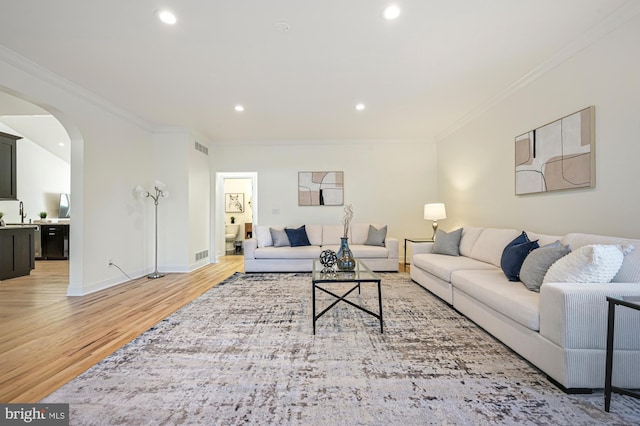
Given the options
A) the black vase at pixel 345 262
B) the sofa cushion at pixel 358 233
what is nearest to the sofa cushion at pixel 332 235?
the sofa cushion at pixel 358 233

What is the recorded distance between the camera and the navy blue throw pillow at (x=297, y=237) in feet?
17.5

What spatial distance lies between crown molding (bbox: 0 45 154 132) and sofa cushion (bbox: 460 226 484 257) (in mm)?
5525

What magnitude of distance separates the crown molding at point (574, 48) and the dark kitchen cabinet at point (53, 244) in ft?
30.3

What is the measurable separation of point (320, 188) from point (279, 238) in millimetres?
1501

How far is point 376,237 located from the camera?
5.32 m

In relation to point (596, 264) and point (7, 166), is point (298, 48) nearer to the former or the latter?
point (596, 264)

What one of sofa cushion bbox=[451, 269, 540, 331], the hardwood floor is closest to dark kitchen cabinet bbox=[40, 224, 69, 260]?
the hardwood floor

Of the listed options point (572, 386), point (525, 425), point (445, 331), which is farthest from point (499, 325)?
point (525, 425)

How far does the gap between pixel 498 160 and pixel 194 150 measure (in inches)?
207

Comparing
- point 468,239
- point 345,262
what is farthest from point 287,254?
point 468,239

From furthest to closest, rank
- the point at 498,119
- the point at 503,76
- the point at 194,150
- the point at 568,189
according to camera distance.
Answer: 1. the point at 194,150
2. the point at 498,119
3. the point at 503,76
4. the point at 568,189

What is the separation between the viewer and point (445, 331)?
96.9 inches

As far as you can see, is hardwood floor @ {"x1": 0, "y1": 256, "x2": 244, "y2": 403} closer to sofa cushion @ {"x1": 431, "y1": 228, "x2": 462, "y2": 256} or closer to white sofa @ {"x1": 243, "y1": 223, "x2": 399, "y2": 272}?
white sofa @ {"x1": 243, "y1": 223, "x2": 399, "y2": 272}

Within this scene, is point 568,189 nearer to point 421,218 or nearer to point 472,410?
point 472,410
